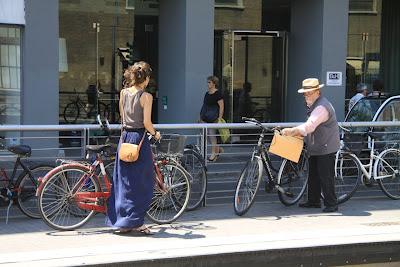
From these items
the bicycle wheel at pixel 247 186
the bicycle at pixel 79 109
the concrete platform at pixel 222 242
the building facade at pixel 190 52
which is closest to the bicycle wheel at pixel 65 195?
the concrete platform at pixel 222 242

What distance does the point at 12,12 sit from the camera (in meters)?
10.5

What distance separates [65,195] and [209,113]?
511 centimetres

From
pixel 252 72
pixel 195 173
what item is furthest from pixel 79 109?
pixel 195 173

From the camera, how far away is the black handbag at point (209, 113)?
37.0 ft

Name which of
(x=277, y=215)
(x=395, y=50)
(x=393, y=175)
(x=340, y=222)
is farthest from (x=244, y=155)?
(x=395, y=50)

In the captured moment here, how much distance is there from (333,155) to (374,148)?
1.28 m

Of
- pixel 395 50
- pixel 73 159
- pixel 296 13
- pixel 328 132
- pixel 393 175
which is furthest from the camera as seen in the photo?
pixel 395 50

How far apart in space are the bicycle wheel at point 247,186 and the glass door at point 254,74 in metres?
6.89

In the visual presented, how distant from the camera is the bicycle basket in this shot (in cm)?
708

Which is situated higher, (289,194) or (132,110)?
(132,110)

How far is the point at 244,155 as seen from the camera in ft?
26.7

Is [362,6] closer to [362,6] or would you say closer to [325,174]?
[362,6]

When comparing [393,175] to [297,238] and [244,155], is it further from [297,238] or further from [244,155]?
[297,238]

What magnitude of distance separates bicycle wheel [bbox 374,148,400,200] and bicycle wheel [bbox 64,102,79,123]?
741 cm
